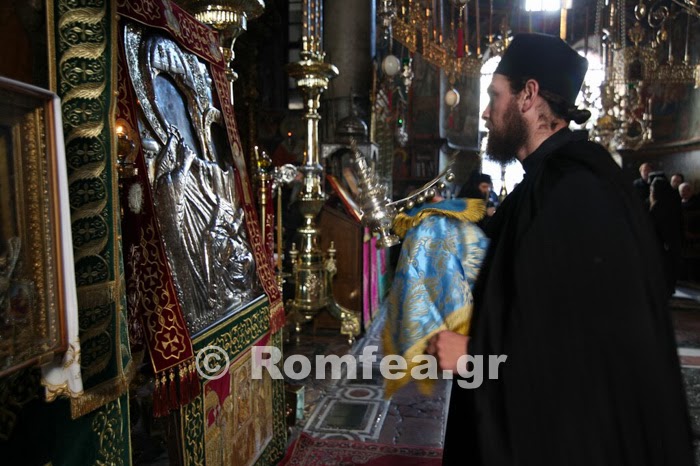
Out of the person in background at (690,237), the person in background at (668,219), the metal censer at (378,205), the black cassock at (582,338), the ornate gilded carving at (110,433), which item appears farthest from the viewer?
the person in background at (690,237)

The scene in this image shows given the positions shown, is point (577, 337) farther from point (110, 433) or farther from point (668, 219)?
point (668, 219)

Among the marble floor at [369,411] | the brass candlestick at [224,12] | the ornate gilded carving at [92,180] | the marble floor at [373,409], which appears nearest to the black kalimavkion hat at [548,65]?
the ornate gilded carving at [92,180]

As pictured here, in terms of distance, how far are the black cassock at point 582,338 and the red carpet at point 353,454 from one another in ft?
6.32

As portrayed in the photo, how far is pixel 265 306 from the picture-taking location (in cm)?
278

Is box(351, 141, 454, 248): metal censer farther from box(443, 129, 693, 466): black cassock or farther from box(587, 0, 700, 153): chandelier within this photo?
box(587, 0, 700, 153): chandelier

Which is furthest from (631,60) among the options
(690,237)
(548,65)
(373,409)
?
(548,65)

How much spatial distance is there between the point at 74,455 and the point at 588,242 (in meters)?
1.43

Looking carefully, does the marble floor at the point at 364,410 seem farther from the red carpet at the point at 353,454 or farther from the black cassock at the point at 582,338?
the black cassock at the point at 582,338

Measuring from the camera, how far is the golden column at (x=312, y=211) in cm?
471

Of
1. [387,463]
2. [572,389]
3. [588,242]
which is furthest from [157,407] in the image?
[387,463]

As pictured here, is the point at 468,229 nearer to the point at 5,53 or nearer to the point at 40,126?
the point at 40,126

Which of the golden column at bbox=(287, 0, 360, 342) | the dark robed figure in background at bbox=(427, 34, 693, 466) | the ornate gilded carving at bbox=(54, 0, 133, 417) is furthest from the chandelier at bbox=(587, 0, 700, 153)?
the ornate gilded carving at bbox=(54, 0, 133, 417)

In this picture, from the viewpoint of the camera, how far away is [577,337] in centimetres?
135

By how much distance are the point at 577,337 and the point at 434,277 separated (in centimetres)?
39
